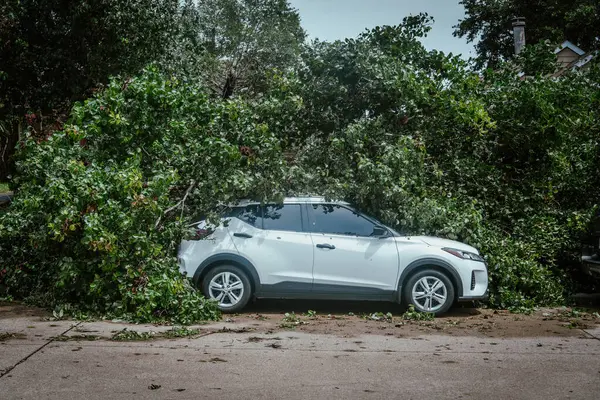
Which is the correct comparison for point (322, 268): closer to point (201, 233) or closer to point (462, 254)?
point (201, 233)

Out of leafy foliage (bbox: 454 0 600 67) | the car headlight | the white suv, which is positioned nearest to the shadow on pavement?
the white suv

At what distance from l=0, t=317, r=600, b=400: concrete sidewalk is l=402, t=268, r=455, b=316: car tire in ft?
4.88

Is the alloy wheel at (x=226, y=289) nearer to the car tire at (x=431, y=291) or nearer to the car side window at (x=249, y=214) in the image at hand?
the car side window at (x=249, y=214)

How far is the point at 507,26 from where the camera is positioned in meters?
42.0

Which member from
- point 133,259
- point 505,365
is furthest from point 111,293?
point 505,365

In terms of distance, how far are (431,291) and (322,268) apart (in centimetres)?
152

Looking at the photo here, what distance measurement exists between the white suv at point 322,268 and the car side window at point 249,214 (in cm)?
13

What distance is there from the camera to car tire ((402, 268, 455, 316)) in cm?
1020

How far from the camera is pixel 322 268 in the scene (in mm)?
10164

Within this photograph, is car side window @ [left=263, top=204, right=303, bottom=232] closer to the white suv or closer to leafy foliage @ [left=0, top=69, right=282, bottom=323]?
the white suv

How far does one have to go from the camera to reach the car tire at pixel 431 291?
1020cm

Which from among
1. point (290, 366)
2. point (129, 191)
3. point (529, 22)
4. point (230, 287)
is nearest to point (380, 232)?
point (230, 287)

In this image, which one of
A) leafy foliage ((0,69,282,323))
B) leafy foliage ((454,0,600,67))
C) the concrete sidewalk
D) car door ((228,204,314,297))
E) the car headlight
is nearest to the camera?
the concrete sidewalk

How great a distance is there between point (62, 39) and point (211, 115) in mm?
10202
